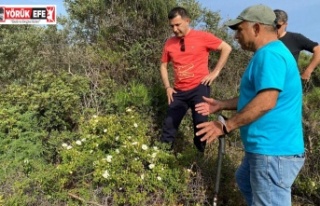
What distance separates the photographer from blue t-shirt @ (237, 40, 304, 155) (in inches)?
92.3

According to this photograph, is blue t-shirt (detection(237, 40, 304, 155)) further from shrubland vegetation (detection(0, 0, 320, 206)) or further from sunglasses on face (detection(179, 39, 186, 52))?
sunglasses on face (detection(179, 39, 186, 52))

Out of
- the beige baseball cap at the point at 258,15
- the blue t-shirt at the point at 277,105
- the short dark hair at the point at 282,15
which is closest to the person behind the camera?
the blue t-shirt at the point at 277,105

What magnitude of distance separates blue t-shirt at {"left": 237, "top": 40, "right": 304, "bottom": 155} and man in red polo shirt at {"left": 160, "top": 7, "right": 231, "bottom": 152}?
192 centimetres

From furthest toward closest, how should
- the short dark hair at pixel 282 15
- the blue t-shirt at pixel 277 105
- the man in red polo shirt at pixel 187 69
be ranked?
the man in red polo shirt at pixel 187 69 → the short dark hair at pixel 282 15 → the blue t-shirt at pixel 277 105

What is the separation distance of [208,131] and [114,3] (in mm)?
4987

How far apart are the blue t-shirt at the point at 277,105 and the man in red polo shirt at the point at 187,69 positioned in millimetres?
1916

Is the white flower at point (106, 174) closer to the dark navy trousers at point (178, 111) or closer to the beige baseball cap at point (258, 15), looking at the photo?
the dark navy trousers at point (178, 111)

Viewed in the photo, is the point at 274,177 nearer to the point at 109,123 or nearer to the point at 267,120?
the point at 267,120

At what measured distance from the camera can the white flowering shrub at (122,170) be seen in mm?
3809

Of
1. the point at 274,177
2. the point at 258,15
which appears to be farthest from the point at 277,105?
the point at 258,15

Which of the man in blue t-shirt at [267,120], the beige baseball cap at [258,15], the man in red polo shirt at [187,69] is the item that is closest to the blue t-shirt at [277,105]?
the man in blue t-shirt at [267,120]

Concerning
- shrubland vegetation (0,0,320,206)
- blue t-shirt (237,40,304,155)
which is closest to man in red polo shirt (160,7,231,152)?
shrubland vegetation (0,0,320,206)

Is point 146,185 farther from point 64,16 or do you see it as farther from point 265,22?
point 64,16

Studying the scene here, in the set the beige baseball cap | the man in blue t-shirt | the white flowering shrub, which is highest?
the beige baseball cap
